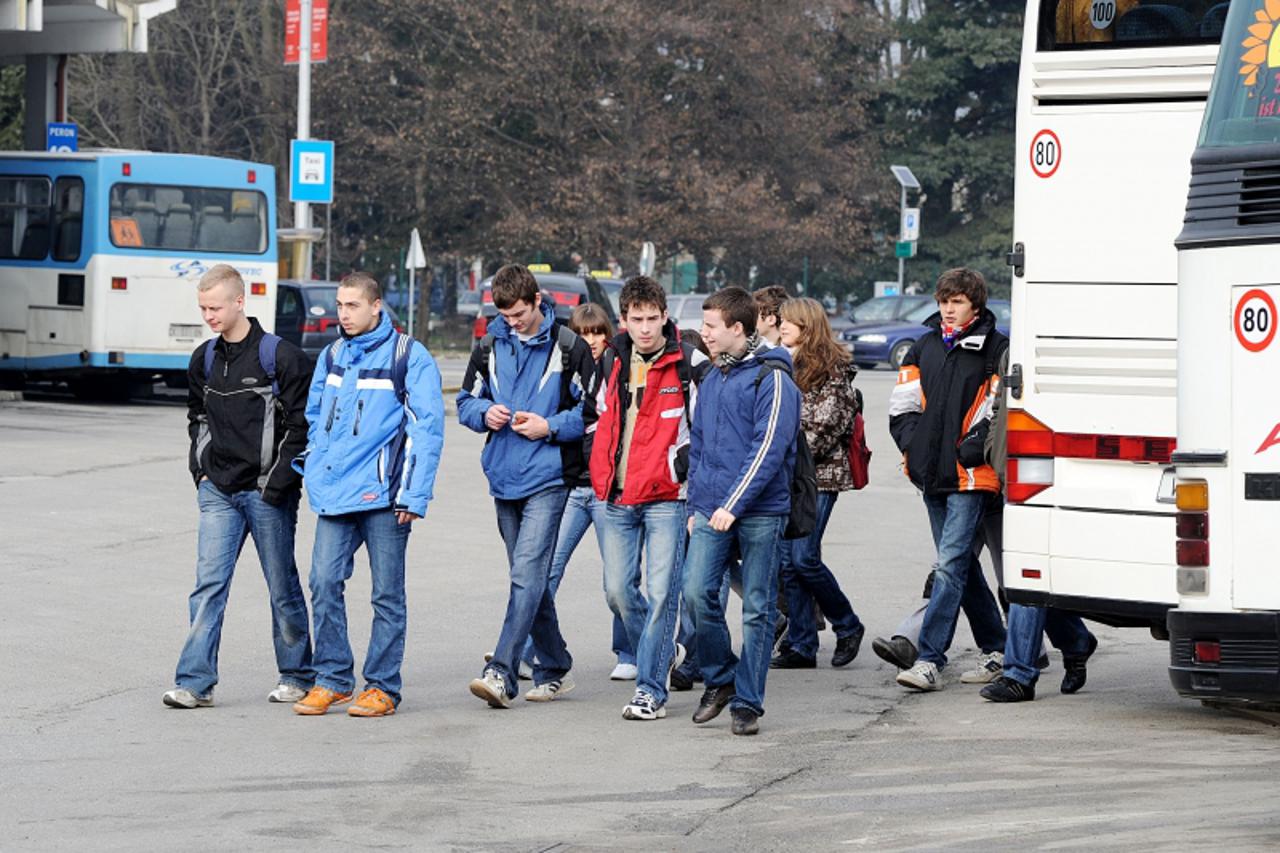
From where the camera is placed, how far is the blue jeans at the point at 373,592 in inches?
352

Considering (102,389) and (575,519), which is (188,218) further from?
(575,519)

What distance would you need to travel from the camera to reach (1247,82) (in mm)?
6746

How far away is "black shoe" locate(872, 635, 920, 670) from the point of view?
32.8 feet

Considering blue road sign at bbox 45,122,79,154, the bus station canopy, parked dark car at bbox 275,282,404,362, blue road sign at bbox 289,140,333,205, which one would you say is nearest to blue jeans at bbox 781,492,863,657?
parked dark car at bbox 275,282,404,362

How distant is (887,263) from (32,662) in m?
53.0

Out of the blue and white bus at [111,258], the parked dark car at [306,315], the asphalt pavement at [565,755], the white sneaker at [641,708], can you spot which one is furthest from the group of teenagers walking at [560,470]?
the parked dark car at [306,315]

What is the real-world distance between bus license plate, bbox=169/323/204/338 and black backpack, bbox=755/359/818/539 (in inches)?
799

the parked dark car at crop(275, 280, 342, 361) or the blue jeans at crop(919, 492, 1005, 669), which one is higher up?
the parked dark car at crop(275, 280, 342, 361)

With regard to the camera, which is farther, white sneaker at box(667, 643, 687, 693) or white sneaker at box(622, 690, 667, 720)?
white sneaker at box(667, 643, 687, 693)

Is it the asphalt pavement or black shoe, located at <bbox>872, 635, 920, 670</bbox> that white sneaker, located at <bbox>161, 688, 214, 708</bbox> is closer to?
the asphalt pavement

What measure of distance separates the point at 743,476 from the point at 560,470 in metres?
0.98

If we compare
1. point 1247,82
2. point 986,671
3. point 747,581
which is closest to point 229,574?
point 747,581

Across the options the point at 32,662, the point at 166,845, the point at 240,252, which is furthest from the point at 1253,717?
the point at 240,252

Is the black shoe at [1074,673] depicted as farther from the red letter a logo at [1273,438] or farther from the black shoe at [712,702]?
the red letter a logo at [1273,438]
